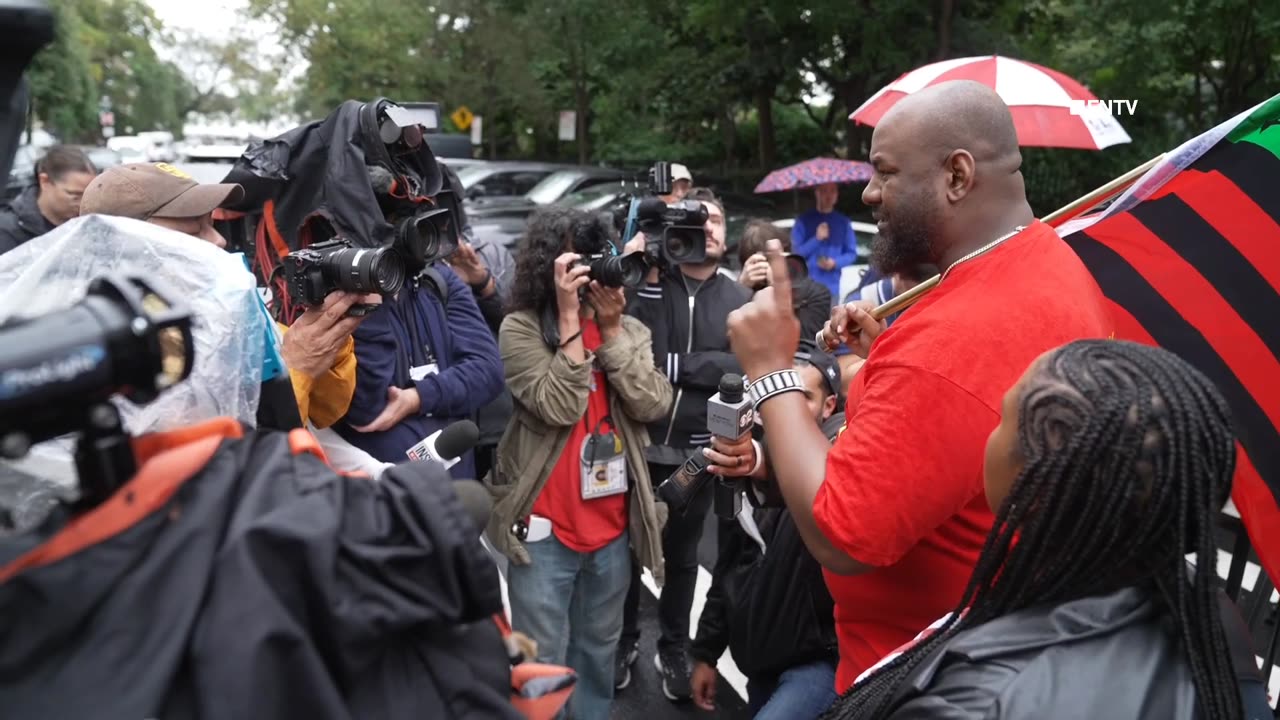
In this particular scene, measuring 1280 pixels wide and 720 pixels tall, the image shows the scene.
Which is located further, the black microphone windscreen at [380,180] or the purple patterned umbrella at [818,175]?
the purple patterned umbrella at [818,175]

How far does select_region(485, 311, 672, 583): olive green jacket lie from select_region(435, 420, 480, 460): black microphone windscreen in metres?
1.03

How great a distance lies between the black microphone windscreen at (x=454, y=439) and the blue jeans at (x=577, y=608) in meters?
1.21

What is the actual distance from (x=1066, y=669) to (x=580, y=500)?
202cm

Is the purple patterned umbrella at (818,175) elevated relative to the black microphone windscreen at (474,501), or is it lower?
elevated

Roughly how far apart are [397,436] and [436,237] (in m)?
0.59

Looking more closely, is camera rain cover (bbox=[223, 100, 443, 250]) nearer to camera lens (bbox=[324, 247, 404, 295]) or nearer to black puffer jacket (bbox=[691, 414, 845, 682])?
camera lens (bbox=[324, 247, 404, 295])

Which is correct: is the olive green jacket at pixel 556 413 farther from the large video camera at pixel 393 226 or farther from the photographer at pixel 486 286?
the large video camera at pixel 393 226

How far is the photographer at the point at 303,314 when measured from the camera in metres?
2.12

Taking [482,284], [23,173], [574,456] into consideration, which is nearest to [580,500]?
[574,456]

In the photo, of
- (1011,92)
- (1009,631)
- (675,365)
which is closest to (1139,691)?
(1009,631)

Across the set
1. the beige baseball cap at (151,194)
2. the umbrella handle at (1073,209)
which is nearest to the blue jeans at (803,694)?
the umbrella handle at (1073,209)

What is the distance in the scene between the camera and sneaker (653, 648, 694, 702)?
3615 mm

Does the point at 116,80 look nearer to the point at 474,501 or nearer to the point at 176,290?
the point at 176,290

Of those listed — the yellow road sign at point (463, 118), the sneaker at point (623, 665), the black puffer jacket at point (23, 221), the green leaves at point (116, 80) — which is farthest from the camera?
the green leaves at point (116, 80)
